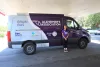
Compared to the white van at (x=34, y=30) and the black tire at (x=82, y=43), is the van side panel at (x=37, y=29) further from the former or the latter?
the black tire at (x=82, y=43)

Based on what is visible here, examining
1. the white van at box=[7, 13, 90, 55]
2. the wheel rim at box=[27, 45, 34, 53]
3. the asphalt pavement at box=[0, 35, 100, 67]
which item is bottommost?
the asphalt pavement at box=[0, 35, 100, 67]

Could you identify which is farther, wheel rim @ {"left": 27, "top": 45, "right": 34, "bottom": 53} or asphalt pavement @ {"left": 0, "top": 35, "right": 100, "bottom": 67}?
wheel rim @ {"left": 27, "top": 45, "right": 34, "bottom": 53}

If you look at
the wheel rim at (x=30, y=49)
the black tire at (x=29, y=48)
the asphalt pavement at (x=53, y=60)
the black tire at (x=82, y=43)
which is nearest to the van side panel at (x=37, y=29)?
the black tire at (x=29, y=48)

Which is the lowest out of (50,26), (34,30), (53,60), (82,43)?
(53,60)

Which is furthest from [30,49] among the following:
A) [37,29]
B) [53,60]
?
[53,60]

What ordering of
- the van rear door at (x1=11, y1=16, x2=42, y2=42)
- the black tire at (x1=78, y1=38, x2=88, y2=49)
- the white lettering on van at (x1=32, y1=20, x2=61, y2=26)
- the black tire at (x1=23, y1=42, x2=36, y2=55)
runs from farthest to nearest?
the black tire at (x1=78, y1=38, x2=88, y2=49) < the white lettering on van at (x1=32, y1=20, x2=61, y2=26) < the black tire at (x1=23, y1=42, x2=36, y2=55) < the van rear door at (x1=11, y1=16, x2=42, y2=42)

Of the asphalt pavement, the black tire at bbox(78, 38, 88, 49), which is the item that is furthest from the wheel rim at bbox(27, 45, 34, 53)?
the black tire at bbox(78, 38, 88, 49)

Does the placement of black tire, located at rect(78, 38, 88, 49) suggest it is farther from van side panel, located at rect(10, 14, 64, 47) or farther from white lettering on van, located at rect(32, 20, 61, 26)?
white lettering on van, located at rect(32, 20, 61, 26)

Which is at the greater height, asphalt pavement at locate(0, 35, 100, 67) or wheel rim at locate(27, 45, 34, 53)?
wheel rim at locate(27, 45, 34, 53)

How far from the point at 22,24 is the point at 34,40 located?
119cm

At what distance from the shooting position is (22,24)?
8.62 m

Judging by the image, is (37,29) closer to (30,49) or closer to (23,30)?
(23,30)

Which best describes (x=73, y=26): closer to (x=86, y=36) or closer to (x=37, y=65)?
(x=86, y=36)

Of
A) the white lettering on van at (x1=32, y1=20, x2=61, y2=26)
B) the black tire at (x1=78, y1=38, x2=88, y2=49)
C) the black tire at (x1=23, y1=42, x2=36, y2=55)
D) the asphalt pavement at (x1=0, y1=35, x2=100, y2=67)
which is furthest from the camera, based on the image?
the black tire at (x1=78, y1=38, x2=88, y2=49)
